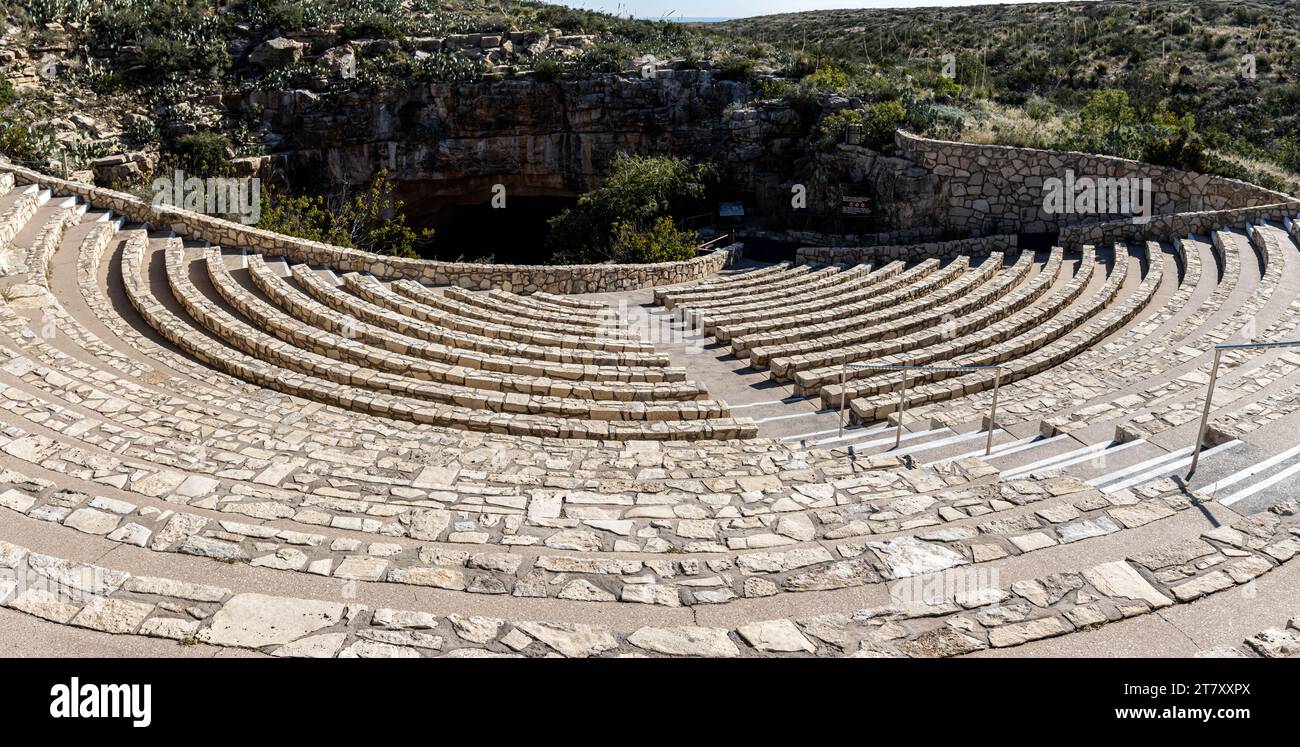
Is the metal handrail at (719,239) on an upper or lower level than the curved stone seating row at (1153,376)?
upper

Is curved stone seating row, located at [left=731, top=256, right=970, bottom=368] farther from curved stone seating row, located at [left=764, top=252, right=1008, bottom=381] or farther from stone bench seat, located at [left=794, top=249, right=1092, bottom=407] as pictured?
stone bench seat, located at [left=794, top=249, right=1092, bottom=407]

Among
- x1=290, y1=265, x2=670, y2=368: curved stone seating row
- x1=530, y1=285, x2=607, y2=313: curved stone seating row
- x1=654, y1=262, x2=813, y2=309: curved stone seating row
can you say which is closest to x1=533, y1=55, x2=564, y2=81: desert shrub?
x1=654, y1=262, x2=813, y2=309: curved stone seating row

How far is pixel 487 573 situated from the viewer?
608 centimetres

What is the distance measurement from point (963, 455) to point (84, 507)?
8482 millimetres

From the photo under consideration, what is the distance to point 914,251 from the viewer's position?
67.1 feet

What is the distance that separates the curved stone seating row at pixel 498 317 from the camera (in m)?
14.4

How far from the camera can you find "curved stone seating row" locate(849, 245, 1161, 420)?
1190 centimetres

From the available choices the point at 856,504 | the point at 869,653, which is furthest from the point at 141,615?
the point at 856,504

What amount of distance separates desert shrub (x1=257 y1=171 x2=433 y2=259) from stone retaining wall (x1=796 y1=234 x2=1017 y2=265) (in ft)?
33.7

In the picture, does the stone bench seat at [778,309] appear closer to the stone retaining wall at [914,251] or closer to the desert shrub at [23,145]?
the stone retaining wall at [914,251]

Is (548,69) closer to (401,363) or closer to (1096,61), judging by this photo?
(401,363)

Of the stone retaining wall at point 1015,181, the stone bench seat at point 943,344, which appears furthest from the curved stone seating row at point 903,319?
the stone retaining wall at point 1015,181

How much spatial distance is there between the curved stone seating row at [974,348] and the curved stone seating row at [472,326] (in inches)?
133

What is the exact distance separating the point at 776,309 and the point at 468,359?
6.40 metres
